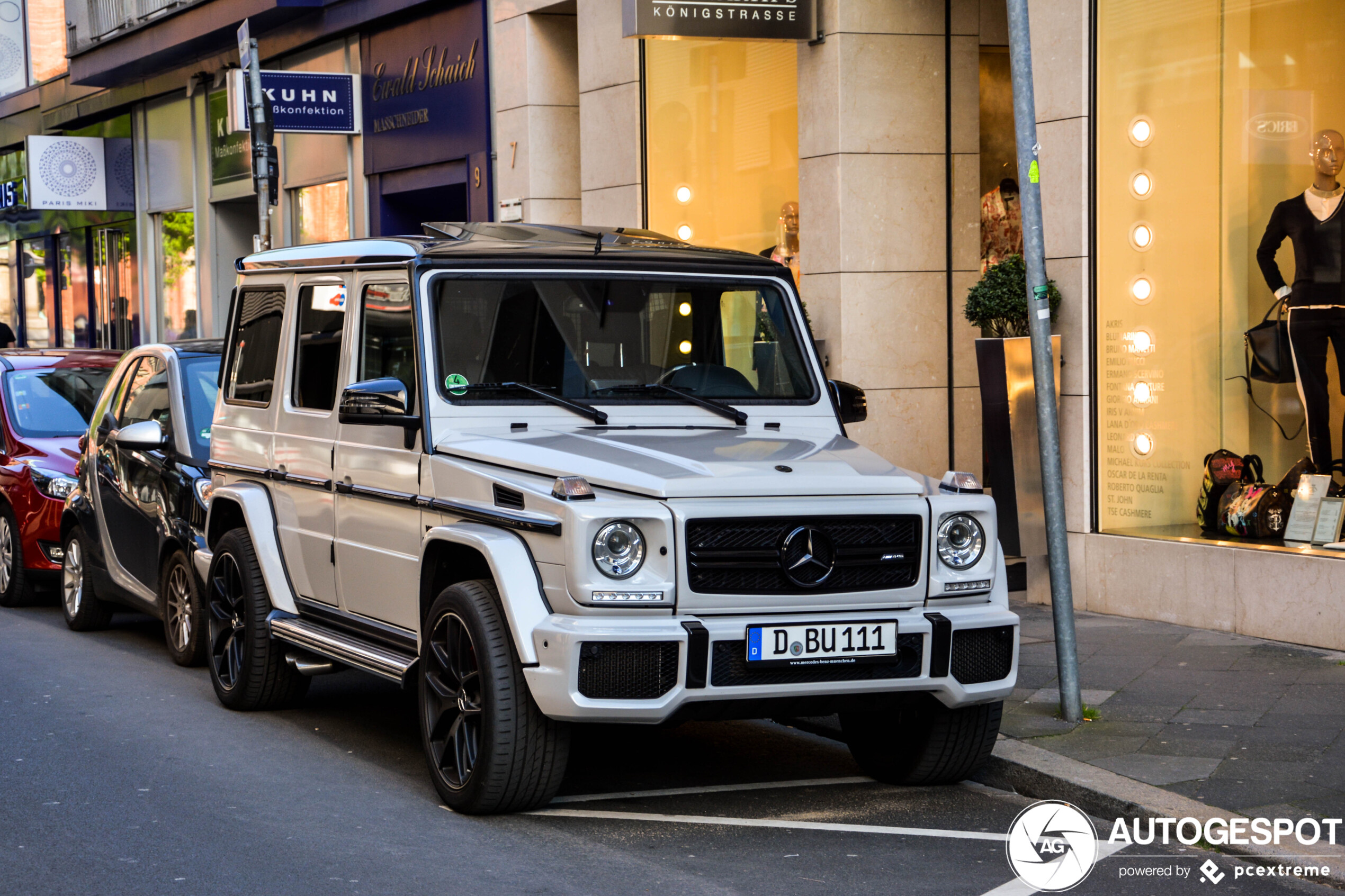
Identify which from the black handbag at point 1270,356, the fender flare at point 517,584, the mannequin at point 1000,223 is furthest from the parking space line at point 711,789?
the mannequin at point 1000,223

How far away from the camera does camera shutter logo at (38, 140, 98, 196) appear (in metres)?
29.0

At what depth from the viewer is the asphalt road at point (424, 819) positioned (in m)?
5.31

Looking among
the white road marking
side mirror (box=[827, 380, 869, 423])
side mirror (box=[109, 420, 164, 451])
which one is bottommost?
the white road marking

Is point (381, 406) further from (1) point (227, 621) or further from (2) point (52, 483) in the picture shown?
(2) point (52, 483)

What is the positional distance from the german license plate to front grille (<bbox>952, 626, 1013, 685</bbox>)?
27 cm

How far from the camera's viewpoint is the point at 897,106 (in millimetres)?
12453

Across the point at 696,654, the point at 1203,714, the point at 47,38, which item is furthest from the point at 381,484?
the point at 47,38

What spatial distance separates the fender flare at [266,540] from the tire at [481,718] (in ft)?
5.54

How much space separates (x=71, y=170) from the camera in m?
29.1

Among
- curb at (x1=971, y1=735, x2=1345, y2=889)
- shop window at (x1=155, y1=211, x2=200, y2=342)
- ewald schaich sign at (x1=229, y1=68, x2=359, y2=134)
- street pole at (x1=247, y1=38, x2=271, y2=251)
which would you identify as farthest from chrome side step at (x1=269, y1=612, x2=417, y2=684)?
shop window at (x1=155, y1=211, x2=200, y2=342)

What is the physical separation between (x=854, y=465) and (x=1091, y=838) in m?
1.54

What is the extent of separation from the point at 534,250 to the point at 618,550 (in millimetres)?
1899

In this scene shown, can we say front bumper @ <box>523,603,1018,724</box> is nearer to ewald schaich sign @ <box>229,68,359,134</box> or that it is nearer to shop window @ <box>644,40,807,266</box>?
shop window @ <box>644,40,807,266</box>

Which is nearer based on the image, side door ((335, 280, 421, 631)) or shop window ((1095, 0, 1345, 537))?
side door ((335, 280, 421, 631))
